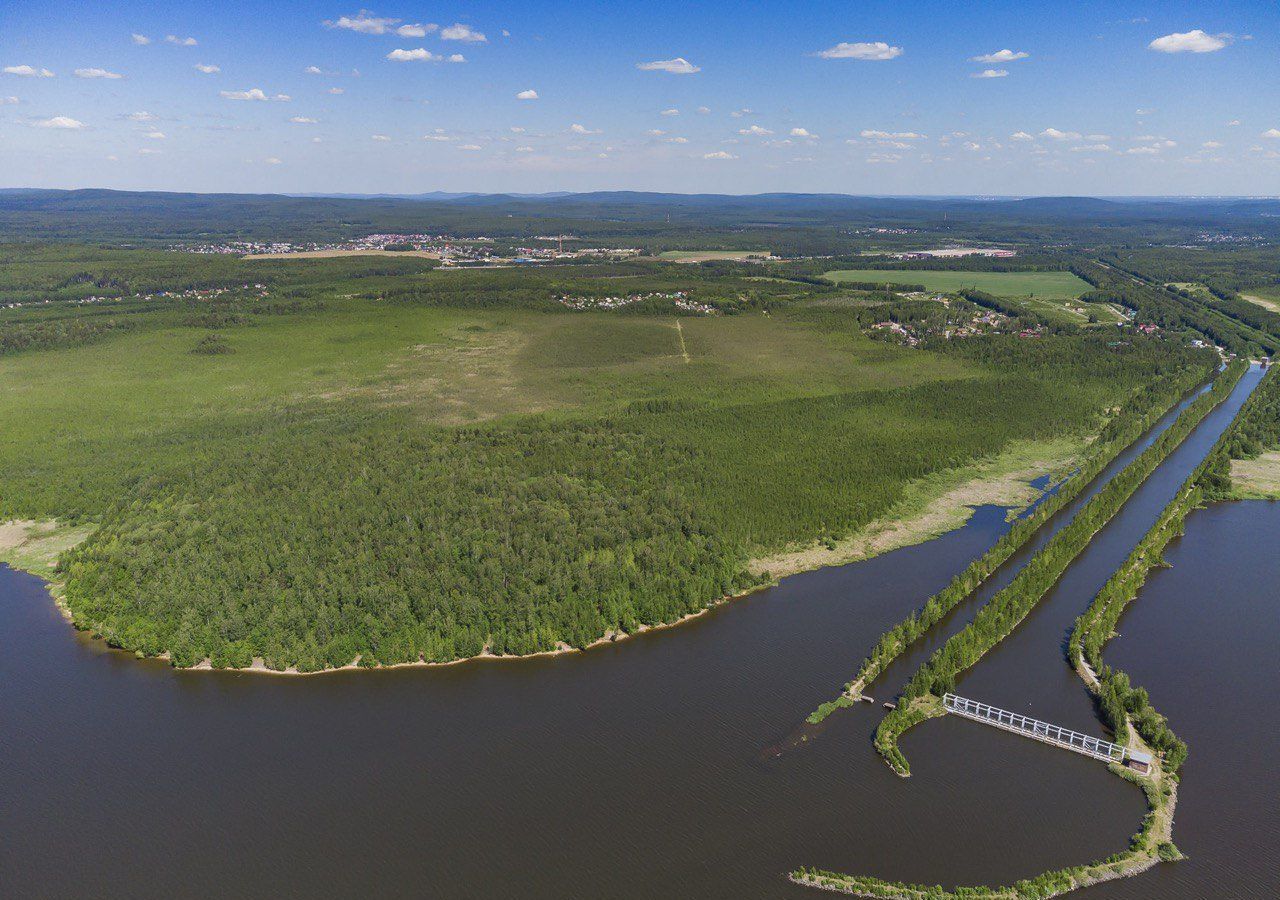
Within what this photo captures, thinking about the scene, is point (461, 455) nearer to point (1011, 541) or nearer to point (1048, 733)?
point (1011, 541)

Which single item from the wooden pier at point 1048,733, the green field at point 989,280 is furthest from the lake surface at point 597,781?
the green field at point 989,280

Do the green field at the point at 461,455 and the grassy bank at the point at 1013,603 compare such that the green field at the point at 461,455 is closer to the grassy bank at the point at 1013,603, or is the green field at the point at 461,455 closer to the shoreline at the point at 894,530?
the shoreline at the point at 894,530

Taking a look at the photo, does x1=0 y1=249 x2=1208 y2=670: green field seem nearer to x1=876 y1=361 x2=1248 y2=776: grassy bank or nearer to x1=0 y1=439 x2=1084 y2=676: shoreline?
x1=0 y1=439 x2=1084 y2=676: shoreline

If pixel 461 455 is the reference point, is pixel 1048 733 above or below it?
below

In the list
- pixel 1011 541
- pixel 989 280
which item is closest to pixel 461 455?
pixel 1011 541

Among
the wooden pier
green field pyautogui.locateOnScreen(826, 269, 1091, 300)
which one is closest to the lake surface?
the wooden pier

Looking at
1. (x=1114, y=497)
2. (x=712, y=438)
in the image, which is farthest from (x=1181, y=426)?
(x=712, y=438)

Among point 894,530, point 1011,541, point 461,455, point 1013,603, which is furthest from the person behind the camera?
point 461,455
